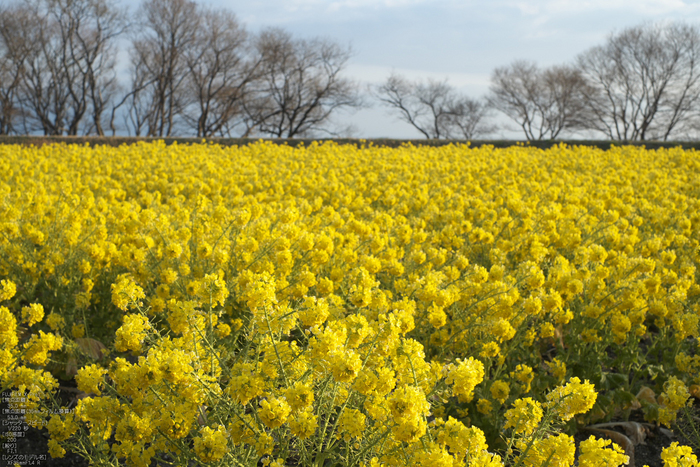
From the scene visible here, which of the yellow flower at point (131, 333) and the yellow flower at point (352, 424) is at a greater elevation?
the yellow flower at point (131, 333)

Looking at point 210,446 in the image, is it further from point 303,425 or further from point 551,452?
point 551,452

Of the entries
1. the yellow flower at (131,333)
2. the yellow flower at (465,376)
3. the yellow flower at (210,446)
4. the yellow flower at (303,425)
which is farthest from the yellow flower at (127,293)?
the yellow flower at (465,376)

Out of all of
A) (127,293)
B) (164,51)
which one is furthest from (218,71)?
(127,293)

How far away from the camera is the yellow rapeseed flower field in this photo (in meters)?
2.10

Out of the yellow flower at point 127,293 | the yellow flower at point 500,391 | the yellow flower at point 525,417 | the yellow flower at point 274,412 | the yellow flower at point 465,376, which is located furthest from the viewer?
the yellow flower at point 500,391

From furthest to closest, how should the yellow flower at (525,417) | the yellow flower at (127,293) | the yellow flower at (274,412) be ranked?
the yellow flower at (127,293), the yellow flower at (525,417), the yellow flower at (274,412)

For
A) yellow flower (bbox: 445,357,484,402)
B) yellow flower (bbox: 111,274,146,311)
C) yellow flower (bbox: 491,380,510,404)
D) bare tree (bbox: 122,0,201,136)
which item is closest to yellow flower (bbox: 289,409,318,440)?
yellow flower (bbox: 445,357,484,402)

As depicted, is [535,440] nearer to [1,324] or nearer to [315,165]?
[1,324]

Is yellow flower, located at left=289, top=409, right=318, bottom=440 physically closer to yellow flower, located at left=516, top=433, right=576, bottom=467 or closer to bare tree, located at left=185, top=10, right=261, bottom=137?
yellow flower, located at left=516, top=433, right=576, bottom=467

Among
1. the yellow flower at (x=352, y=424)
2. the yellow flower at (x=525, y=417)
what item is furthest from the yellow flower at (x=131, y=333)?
the yellow flower at (x=525, y=417)

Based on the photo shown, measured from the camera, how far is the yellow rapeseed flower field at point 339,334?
2.10 m

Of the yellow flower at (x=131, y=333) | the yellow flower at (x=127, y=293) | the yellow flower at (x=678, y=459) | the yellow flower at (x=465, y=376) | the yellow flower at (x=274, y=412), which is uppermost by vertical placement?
the yellow flower at (x=127, y=293)

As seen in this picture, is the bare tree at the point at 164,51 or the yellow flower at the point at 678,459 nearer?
the yellow flower at the point at 678,459

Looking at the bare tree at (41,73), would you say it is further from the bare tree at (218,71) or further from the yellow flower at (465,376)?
the yellow flower at (465,376)
